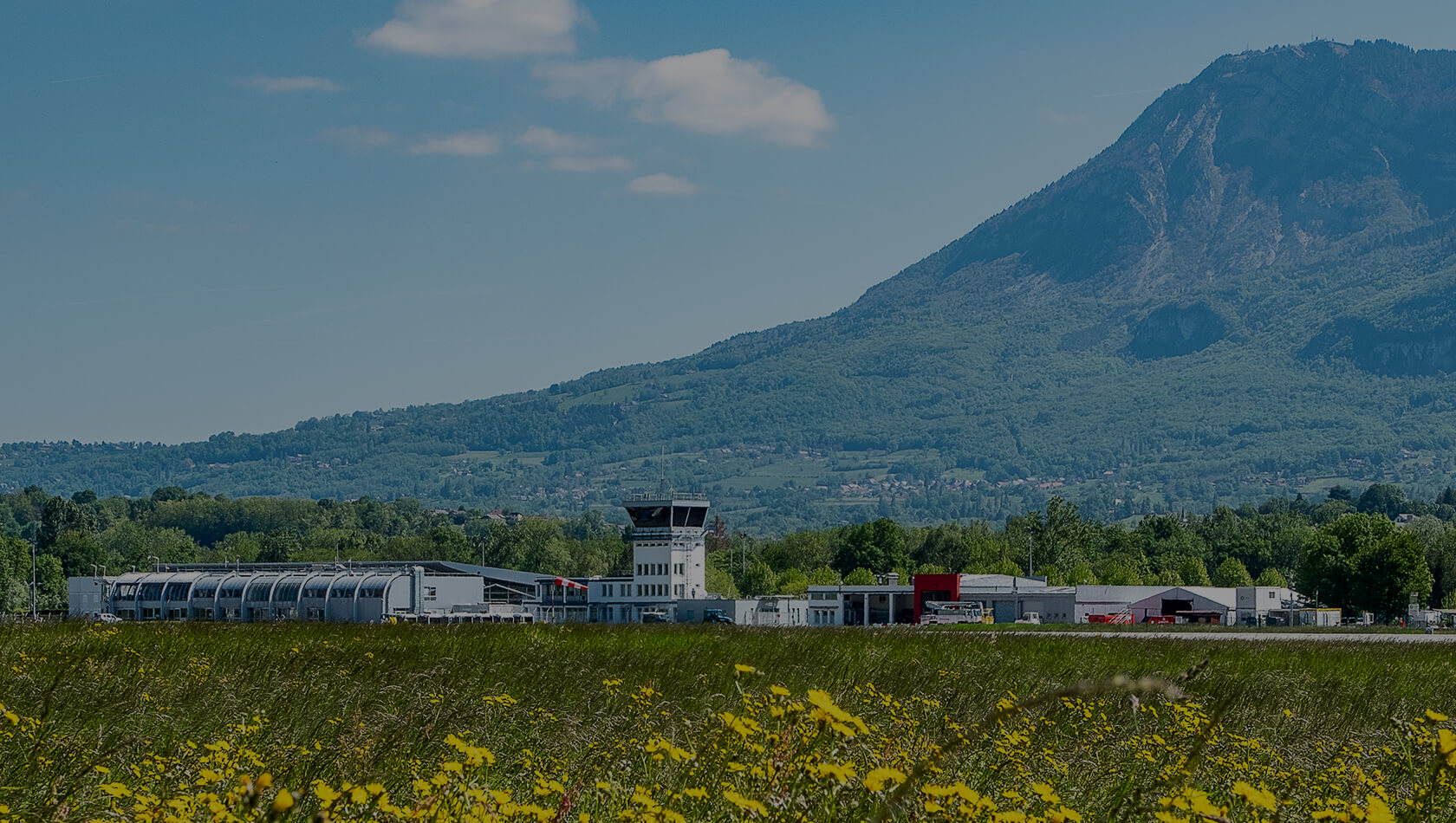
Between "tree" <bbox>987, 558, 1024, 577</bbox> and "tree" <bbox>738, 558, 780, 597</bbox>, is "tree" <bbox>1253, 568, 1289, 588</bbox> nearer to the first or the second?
"tree" <bbox>987, 558, 1024, 577</bbox>

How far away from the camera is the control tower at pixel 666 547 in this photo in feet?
314

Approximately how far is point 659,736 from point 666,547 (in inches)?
3410

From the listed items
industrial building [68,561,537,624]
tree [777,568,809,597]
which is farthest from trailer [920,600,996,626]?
tree [777,568,809,597]

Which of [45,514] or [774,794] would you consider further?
[45,514]

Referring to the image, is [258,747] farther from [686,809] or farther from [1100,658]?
[1100,658]

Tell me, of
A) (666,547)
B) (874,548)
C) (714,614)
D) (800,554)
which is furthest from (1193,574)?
(714,614)

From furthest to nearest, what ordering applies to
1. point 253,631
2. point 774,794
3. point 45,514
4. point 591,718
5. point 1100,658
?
point 45,514 < point 1100,658 < point 253,631 < point 591,718 < point 774,794

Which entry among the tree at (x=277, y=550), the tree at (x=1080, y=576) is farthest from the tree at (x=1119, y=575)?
the tree at (x=277, y=550)

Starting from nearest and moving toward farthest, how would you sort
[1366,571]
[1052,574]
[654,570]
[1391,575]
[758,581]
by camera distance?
[1391,575] < [1366,571] < [654,570] < [1052,574] < [758,581]

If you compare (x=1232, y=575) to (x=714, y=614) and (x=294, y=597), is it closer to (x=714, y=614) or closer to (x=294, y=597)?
(x=714, y=614)

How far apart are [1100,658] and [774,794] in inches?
818

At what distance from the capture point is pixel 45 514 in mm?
181250

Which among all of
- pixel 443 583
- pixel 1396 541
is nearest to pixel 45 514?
pixel 443 583

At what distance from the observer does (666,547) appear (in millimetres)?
95938
